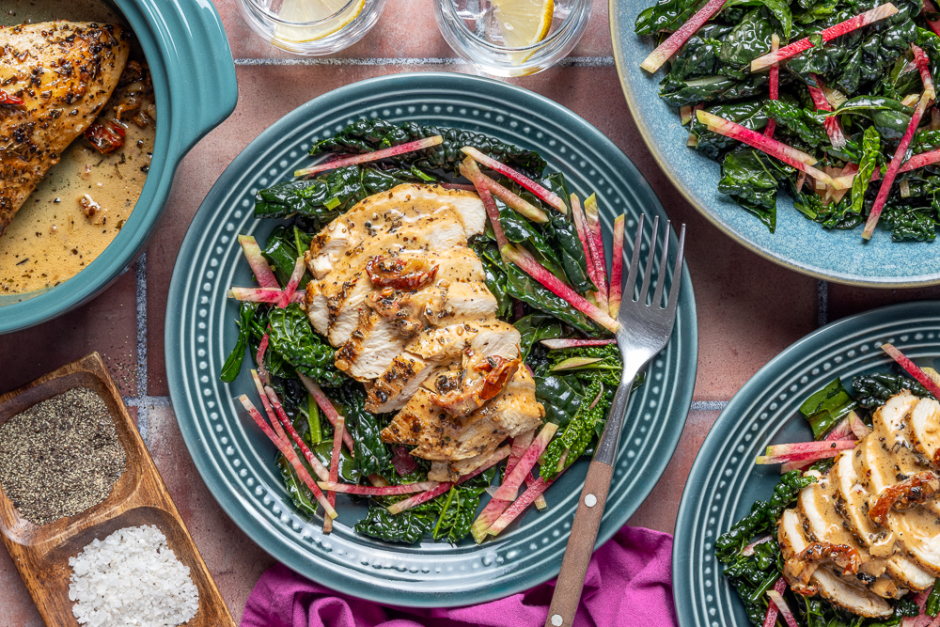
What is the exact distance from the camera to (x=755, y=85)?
8.34 feet

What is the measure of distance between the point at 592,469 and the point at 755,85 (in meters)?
1.57

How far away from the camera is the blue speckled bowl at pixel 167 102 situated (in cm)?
219

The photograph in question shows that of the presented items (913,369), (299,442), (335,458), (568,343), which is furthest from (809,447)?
(299,442)

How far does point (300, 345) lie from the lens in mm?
2576

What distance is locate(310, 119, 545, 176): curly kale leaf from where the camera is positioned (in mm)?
2596

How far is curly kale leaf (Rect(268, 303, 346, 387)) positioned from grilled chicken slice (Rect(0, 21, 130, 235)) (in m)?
1.02

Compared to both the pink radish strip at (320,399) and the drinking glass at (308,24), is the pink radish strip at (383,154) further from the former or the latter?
the pink radish strip at (320,399)

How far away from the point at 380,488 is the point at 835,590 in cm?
179

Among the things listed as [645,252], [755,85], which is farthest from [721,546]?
[755,85]

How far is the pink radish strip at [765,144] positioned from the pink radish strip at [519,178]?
0.60 m

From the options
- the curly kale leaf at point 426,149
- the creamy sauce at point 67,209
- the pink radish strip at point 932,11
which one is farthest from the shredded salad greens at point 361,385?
the pink radish strip at point 932,11

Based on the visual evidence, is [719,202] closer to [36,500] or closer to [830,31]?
[830,31]

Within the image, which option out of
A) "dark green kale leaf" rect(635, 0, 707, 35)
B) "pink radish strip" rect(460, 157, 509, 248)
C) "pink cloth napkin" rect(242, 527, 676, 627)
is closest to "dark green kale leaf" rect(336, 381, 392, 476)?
"pink cloth napkin" rect(242, 527, 676, 627)

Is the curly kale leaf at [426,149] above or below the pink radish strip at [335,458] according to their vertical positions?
above
